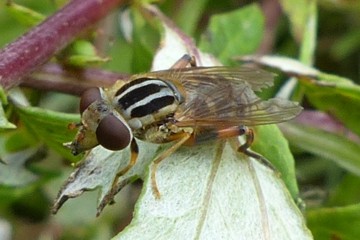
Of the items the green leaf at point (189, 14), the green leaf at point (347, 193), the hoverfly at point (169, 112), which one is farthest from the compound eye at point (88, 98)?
the green leaf at point (189, 14)

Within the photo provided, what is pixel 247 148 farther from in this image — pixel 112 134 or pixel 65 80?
pixel 65 80

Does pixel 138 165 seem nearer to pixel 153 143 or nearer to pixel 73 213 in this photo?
pixel 153 143

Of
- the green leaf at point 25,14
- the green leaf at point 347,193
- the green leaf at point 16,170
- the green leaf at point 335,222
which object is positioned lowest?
the green leaf at point 347,193

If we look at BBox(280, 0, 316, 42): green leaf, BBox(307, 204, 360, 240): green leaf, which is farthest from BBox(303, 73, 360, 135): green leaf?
BBox(280, 0, 316, 42): green leaf

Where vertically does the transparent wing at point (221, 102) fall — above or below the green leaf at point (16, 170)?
above

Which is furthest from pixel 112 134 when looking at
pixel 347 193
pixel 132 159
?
pixel 347 193

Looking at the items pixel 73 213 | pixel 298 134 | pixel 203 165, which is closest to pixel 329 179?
pixel 298 134

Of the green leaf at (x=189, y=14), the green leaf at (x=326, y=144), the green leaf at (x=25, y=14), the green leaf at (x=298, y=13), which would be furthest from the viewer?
the green leaf at (x=189, y=14)

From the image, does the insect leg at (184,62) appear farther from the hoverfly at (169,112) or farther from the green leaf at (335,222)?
the green leaf at (335,222)
